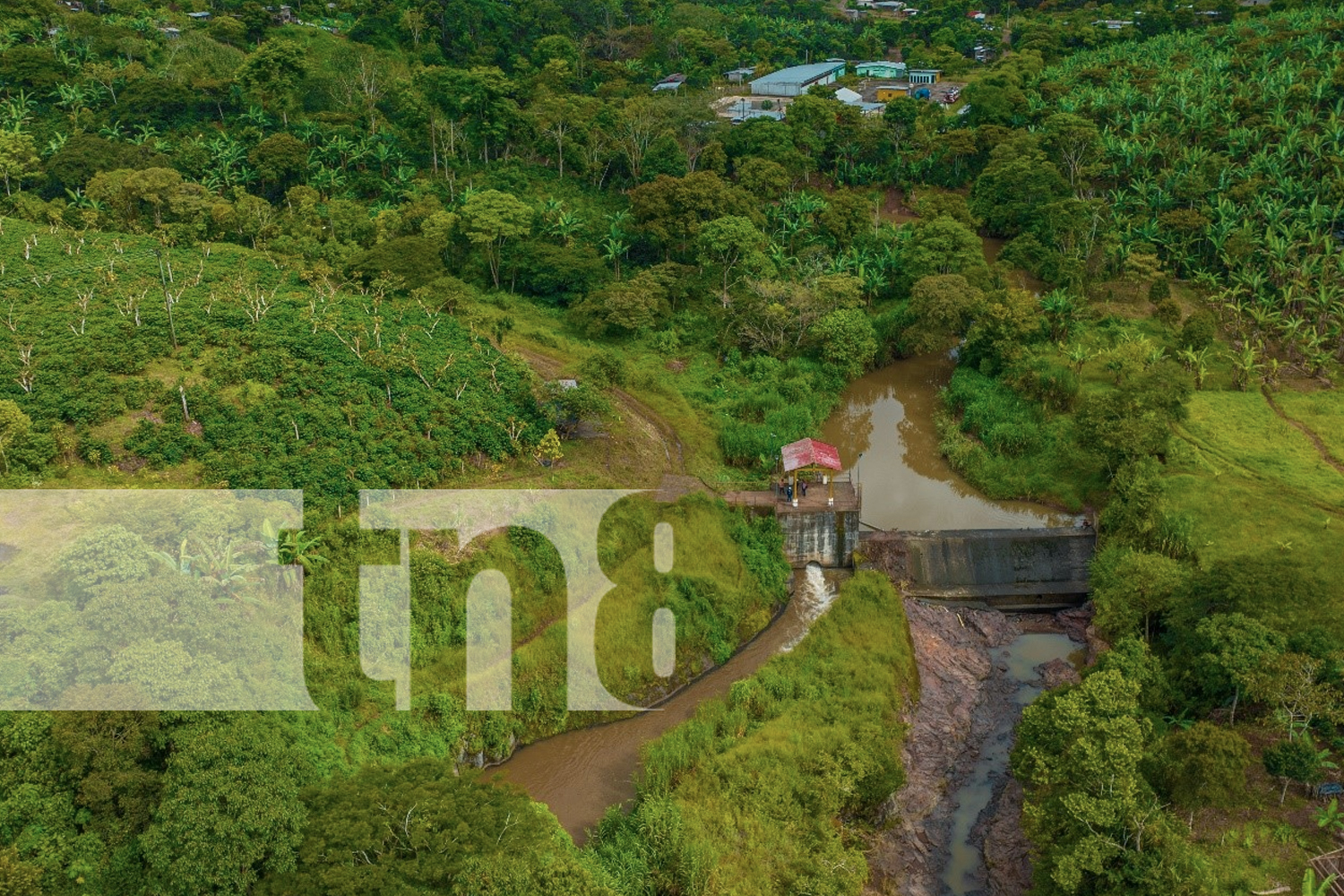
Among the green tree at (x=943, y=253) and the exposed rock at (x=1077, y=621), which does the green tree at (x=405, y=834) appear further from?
the green tree at (x=943, y=253)

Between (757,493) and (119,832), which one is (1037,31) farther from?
(119,832)

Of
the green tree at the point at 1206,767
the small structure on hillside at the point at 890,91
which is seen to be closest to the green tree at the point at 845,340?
the green tree at the point at 1206,767

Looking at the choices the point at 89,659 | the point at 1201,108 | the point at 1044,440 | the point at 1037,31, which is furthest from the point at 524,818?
the point at 1037,31

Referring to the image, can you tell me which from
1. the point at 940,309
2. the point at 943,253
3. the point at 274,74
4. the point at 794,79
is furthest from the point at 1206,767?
the point at 794,79

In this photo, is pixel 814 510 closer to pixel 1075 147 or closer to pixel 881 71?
pixel 1075 147

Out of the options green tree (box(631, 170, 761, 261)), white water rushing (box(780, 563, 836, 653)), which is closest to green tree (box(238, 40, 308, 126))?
green tree (box(631, 170, 761, 261))
